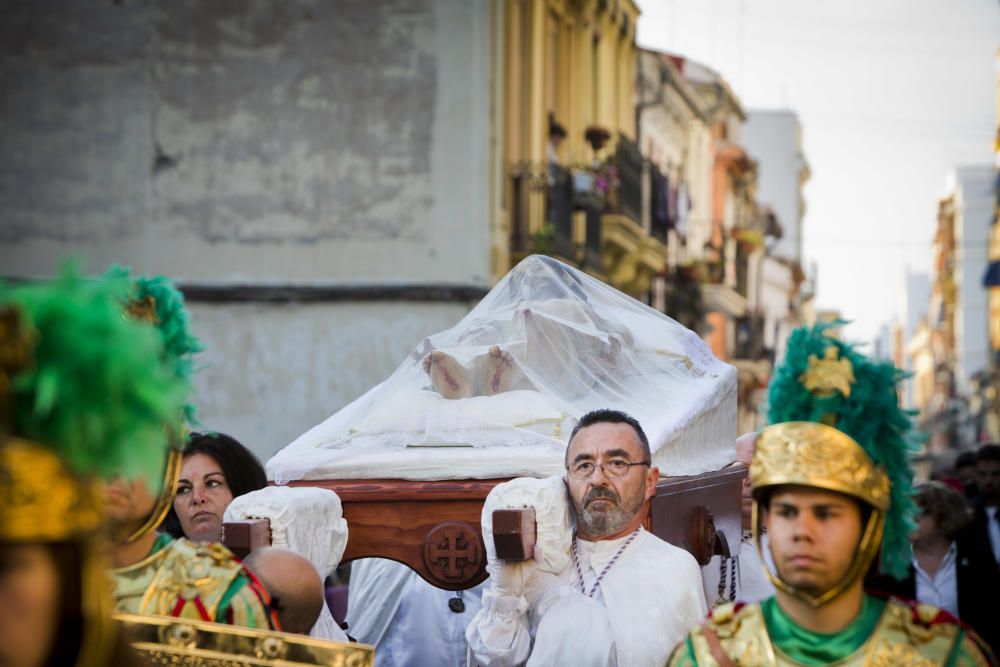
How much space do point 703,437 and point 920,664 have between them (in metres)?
4.23

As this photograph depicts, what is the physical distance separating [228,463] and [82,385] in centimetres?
380

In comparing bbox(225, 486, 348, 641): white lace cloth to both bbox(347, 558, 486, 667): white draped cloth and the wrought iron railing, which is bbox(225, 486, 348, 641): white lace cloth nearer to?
bbox(347, 558, 486, 667): white draped cloth

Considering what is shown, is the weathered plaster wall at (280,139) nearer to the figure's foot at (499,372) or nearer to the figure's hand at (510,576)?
the figure's foot at (499,372)

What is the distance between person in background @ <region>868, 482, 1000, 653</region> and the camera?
7.89 meters

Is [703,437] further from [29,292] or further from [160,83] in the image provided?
[160,83]

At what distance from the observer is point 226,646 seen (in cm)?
346

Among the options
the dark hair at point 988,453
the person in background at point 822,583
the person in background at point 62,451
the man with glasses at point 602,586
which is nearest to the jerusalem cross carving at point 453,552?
the man with glasses at point 602,586

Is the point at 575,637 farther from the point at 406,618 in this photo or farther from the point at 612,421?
the point at 406,618

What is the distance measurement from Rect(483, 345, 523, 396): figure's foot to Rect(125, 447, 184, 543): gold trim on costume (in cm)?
373

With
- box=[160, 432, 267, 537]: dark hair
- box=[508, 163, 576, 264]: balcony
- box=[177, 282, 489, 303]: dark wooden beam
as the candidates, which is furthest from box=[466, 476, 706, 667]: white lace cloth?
box=[508, 163, 576, 264]: balcony

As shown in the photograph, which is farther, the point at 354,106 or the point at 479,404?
the point at 354,106

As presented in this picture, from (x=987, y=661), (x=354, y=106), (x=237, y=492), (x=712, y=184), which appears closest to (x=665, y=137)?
(x=712, y=184)

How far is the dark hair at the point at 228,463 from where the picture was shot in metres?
6.03

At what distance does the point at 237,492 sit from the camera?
609cm
